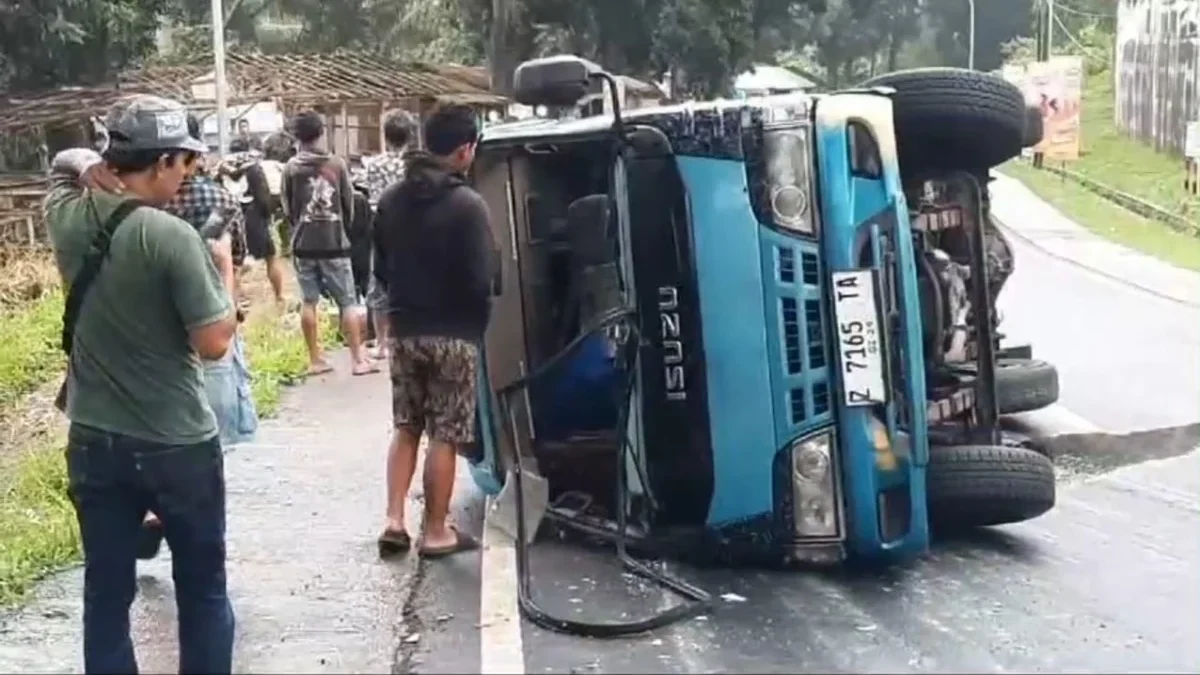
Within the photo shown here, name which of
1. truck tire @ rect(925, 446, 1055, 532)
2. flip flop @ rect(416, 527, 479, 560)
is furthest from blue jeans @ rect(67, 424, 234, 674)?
truck tire @ rect(925, 446, 1055, 532)

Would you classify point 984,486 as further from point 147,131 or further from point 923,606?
point 147,131

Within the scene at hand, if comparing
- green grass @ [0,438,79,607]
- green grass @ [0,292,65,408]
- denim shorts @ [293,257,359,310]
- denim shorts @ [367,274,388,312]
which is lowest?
green grass @ [0,292,65,408]

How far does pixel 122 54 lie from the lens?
29.7m

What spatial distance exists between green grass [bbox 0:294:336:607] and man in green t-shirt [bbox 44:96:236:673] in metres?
1.80

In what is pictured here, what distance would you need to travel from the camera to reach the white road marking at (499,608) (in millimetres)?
4961

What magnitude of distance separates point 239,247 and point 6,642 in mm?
2940

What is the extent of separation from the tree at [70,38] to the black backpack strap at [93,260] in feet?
79.0

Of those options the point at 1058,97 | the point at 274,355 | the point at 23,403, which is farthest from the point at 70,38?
the point at 1058,97

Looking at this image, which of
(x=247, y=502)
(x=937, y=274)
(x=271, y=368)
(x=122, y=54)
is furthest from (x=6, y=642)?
(x=122, y=54)

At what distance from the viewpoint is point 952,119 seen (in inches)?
255

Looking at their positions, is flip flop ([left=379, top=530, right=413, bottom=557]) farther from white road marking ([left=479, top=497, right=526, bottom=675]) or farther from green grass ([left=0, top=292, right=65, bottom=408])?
green grass ([left=0, top=292, right=65, bottom=408])

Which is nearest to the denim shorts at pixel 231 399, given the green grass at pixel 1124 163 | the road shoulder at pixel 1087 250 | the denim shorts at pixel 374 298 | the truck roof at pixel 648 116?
the truck roof at pixel 648 116

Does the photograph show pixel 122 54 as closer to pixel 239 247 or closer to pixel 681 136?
pixel 239 247

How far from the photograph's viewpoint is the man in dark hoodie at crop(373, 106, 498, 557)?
19.6ft
